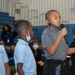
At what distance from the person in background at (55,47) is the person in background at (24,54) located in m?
0.17

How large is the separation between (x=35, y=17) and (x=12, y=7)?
4.20 feet

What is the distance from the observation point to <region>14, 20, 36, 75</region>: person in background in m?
2.14

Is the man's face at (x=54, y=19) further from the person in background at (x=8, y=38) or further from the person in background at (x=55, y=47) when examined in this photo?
the person in background at (x=8, y=38)

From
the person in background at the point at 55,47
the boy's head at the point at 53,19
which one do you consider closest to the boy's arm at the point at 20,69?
the person in background at the point at 55,47

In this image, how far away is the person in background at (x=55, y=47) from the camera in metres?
2.09

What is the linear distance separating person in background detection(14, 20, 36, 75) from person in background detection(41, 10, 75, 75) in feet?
0.55

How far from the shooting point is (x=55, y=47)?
6.79 feet

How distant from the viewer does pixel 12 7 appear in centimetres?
1073

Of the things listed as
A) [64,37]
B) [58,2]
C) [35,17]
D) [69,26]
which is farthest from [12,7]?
[64,37]

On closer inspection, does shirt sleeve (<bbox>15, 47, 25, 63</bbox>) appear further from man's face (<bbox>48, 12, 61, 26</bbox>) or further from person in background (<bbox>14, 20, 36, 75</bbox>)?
man's face (<bbox>48, 12, 61, 26</bbox>)

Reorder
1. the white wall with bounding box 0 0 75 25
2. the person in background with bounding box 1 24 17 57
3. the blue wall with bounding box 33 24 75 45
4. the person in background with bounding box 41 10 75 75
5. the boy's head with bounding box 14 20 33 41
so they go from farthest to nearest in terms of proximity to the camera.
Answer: the white wall with bounding box 0 0 75 25 → the blue wall with bounding box 33 24 75 45 → the person in background with bounding box 1 24 17 57 → the boy's head with bounding box 14 20 33 41 → the person in background with bounding box 41 10 75 75

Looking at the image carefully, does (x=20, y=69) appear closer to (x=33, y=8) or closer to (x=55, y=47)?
(x=55, y=47)

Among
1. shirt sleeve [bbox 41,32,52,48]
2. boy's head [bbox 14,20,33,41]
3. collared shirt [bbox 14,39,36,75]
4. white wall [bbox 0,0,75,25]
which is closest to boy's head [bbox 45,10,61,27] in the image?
shirt sleeve [bbox 41,32,52,48]

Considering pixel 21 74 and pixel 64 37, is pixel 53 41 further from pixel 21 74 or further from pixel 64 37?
pixel 21 74
